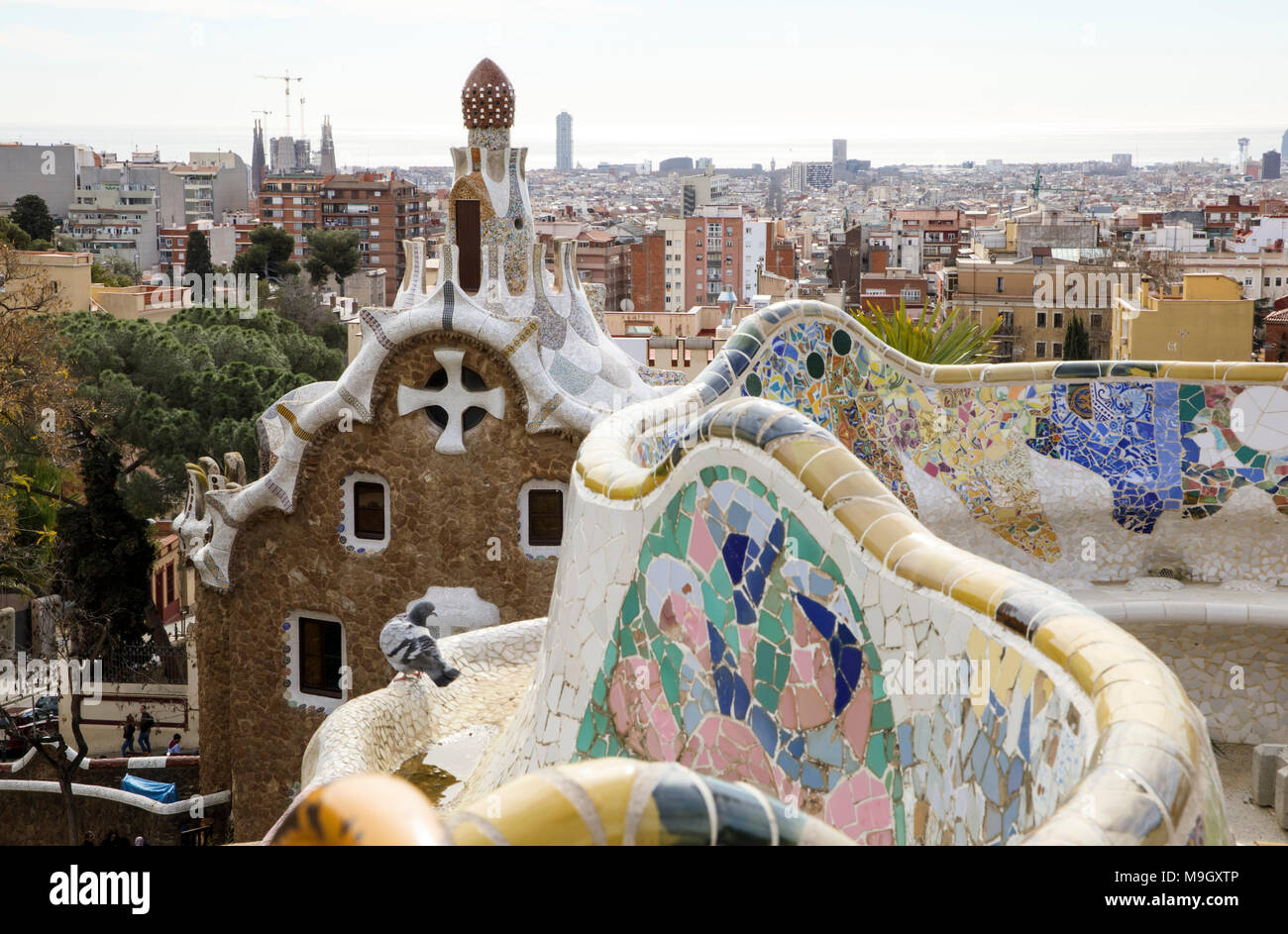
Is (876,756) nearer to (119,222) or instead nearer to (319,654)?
(319,654)

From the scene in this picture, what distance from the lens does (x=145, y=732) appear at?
1927cm

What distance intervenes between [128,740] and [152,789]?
317 cm

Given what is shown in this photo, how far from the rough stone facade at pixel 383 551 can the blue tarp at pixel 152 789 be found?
2784 mm

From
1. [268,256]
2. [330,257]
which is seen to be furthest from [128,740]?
[330,257]

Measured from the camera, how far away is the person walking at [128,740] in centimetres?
1916

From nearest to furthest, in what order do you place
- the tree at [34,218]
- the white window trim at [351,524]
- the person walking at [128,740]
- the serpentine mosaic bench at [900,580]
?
the serpentine mosaic bench at [900,580], the white window trim at [351,524], the person walking at [128,740], the tree at [34,218]

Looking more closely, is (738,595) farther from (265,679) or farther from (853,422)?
(265,679)

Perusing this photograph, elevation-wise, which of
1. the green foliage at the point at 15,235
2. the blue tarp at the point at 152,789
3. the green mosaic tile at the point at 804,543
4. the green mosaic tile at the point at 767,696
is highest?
the green foliage at the point at 15,235

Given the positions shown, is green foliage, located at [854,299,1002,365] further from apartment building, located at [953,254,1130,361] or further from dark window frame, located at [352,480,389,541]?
apartment building, located at [953,254,1130,361]

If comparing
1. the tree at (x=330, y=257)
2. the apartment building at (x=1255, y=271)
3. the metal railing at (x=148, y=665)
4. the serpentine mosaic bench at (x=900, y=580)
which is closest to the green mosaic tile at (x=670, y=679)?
the serpentine mosaic bench at (x=900, y=580)

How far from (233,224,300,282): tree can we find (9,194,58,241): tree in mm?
7068

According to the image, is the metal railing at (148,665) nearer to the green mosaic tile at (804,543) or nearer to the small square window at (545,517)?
the small square window at (545,517)

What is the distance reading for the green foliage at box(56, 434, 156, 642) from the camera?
2272cm
